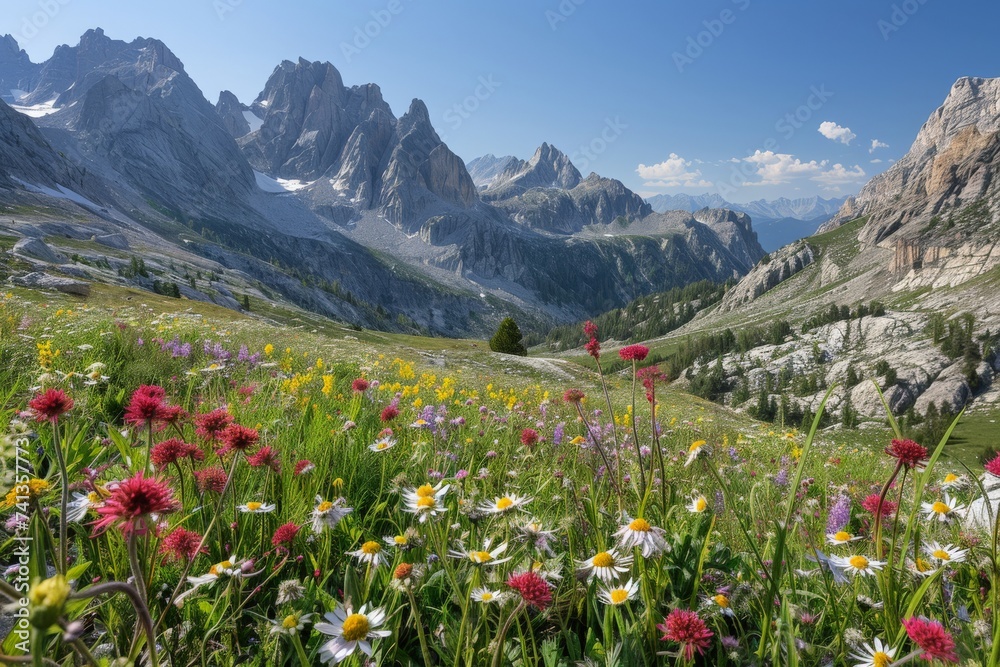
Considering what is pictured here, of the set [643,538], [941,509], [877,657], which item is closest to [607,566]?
[643,538]

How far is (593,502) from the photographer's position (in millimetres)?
2291

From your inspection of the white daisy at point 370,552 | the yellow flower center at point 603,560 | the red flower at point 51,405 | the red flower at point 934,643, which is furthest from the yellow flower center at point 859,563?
the red flower at point 51,405

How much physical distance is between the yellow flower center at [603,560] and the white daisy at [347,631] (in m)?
0.83

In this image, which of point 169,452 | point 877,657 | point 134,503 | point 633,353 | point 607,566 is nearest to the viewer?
point 134,503

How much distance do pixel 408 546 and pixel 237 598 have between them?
2.74ft

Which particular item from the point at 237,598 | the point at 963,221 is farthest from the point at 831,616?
the point at 963,221

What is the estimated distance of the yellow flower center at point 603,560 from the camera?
187 cm

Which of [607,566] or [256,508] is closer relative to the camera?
[607,566]

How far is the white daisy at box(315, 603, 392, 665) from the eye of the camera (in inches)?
61.4

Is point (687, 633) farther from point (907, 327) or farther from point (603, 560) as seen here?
point (907, 327)

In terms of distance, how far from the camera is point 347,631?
163 cm

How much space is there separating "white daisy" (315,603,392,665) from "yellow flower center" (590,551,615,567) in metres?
0.83

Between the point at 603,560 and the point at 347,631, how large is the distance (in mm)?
985

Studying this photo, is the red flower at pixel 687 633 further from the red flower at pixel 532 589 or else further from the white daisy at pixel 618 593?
the red flower at pixel 532 589
